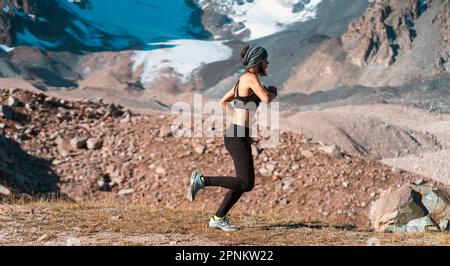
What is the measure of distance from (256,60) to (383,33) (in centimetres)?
8292

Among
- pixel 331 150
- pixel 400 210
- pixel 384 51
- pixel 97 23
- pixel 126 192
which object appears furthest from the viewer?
pixel 97 23

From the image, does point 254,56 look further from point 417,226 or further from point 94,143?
point 94,143

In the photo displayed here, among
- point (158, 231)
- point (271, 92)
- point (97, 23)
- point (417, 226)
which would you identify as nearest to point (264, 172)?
point (417, 226)

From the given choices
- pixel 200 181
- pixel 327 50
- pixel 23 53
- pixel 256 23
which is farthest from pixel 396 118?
pixel 256 23

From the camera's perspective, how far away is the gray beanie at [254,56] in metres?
7.09

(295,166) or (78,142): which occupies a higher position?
(78,142)

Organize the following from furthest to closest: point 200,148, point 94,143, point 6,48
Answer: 1. point 6,48
2. point 94,143
3. point 200,148

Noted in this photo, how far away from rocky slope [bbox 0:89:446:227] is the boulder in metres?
5.97

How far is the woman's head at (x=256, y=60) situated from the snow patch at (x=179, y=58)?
89007 millimetres

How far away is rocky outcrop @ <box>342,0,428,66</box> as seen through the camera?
8506 cm

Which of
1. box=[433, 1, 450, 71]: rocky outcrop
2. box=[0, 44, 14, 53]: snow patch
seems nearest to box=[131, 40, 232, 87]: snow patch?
box=[0, 44, 14, 53]: snow patch

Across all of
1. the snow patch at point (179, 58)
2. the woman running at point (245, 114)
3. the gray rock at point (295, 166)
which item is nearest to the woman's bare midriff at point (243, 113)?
the woman running at point (245, 114)

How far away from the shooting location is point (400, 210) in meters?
9.75
